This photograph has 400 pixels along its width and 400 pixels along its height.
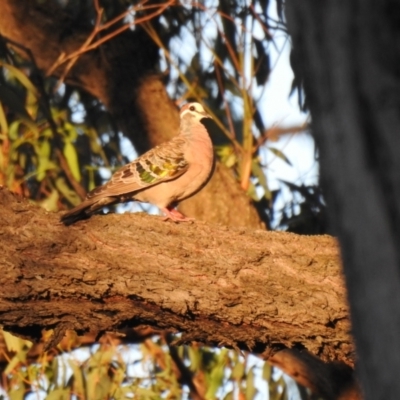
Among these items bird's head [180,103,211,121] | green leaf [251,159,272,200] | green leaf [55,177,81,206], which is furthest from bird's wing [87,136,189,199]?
green leaf [55,177,81,206]

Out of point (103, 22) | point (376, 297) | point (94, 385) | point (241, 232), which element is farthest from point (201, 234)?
point (103, 22)

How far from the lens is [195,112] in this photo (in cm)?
527

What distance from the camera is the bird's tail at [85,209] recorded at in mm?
3467

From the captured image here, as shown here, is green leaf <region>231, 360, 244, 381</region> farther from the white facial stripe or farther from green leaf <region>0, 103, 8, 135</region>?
green leaf <region>0, 103, 8, 135</region>

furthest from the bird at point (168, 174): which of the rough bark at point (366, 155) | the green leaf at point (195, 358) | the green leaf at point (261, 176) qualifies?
the rough bark at point (366, 155)

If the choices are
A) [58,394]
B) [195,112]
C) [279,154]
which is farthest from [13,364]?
[279,154]

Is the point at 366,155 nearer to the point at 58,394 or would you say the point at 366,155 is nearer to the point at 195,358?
the point at 58,394

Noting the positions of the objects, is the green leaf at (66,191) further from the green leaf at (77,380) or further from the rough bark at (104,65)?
the green leaf at (77,380)

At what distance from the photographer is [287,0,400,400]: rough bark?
1.17 metres

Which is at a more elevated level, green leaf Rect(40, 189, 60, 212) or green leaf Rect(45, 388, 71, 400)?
green leaf Rect(40, 189, 60, 212)

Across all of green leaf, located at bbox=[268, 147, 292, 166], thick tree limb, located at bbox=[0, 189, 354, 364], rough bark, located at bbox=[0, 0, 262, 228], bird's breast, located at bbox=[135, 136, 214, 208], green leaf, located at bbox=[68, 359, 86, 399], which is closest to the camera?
thick tree limb, located at bbox=[0, 189, 354, 364]

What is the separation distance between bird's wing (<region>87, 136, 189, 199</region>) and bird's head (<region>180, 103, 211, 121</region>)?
1.05ft

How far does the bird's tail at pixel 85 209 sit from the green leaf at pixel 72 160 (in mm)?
1162

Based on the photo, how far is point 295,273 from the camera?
332 centimetres
